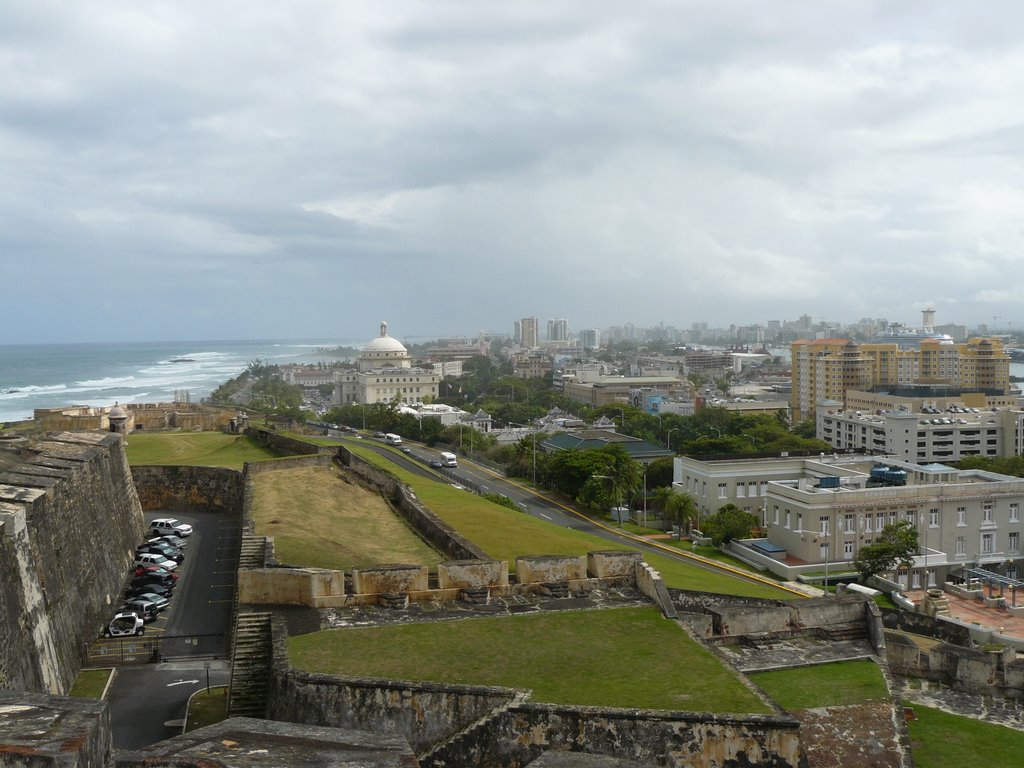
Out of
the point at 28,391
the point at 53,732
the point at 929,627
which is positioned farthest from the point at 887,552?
the point at 28,391

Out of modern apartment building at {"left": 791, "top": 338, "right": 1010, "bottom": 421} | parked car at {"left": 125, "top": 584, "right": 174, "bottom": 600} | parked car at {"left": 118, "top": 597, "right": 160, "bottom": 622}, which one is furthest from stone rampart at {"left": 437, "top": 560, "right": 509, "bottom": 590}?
modern apartment building at {"left": 791, "top": 338, "right": 1010, "bottom": 421}

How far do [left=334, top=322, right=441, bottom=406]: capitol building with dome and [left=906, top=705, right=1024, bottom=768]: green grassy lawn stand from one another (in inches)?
3122

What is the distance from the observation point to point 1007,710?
14578mm

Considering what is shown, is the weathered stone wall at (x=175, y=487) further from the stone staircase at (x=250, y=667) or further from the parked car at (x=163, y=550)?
the stone staircase at (x=250, y=667)

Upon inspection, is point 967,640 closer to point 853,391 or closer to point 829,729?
point 829,729

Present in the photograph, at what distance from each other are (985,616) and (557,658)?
20.2m

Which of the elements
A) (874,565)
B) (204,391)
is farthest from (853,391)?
(204,391)

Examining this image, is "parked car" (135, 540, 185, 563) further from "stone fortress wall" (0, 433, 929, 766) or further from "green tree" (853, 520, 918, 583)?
"green tree" (853, 520, 918, 583)

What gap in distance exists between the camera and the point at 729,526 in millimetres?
34938

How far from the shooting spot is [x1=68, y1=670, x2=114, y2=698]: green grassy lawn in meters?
14.2

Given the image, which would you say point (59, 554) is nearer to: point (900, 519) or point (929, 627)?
point (929, 627)

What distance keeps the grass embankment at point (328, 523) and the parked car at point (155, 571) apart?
2.66m

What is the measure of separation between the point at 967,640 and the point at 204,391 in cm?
12516

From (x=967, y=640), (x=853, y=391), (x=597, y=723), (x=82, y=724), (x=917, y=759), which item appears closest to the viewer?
(x=82, y=724)
